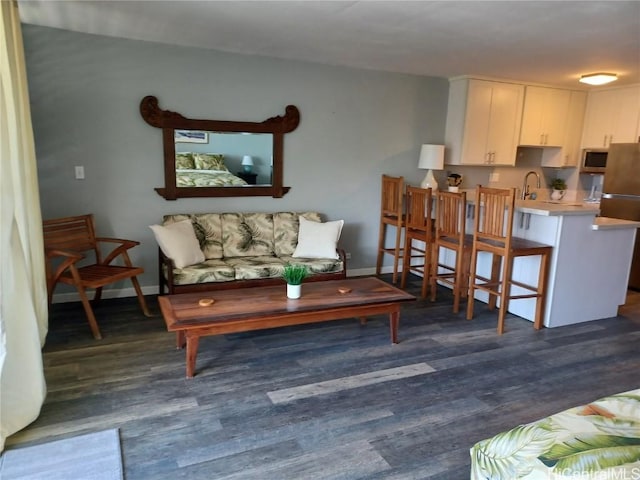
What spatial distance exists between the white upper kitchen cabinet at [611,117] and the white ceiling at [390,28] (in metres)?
0.86

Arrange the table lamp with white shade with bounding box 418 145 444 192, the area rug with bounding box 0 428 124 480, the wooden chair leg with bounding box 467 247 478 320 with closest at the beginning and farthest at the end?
the area rug with bounding box 0 428 124 480 < the wooden chair leg with bounding box 467 247 478 320 < the table lamp with white shade with bounding box 418 145 444 192

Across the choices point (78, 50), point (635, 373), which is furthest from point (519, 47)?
point (78, 50)

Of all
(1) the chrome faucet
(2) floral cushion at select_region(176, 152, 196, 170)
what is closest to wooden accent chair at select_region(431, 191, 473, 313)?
(1) the chrome faucet

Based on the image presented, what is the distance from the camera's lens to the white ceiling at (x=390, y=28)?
9.28 ft

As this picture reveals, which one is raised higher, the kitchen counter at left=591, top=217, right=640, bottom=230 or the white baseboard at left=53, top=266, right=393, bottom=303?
the kitchen counter at left=591, top=217, right=640, bottom=230

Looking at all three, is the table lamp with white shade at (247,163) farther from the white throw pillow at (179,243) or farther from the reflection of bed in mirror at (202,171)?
the white throw pillow at (179,243)

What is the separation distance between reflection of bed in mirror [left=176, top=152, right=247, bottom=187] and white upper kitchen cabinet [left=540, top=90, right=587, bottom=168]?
13.8ft

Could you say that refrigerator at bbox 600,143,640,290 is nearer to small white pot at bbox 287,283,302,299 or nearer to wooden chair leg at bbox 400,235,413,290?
wooden chair leg at bbox 400,235,413,290

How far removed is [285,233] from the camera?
14.8ft

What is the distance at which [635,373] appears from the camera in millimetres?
3016

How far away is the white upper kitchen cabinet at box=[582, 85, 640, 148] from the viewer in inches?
208

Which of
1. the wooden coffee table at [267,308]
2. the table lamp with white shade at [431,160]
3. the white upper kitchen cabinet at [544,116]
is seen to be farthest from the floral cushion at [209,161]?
the white upper kitchen cabinet at [544,116]

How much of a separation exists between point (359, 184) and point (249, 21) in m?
2.26

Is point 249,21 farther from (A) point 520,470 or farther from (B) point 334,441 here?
(A) point 520,470
